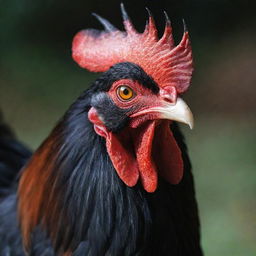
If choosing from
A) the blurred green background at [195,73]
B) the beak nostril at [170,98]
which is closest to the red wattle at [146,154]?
the beak nostril at [170,98]

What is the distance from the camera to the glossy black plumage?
2303 millimetres

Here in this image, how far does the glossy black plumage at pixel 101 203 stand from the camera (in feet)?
7.55

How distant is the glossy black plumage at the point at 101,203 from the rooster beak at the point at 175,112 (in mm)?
203

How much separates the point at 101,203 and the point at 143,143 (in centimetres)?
32

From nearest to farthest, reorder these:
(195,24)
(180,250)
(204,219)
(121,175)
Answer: (121,175) → (180,250) → (204,219) → (195,24)

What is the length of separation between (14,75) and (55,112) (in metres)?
0.83

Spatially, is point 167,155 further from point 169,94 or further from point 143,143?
point 169,94

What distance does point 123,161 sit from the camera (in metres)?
2.26

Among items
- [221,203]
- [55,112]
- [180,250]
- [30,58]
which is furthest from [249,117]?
[180,250]

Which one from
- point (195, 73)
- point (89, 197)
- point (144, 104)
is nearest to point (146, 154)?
point (144, 104)

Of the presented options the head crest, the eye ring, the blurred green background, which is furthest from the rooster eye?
the blurred green background

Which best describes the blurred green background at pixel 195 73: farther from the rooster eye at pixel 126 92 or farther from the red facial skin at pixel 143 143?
the rooster eye at pixel 126 92

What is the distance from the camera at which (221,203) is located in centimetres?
489

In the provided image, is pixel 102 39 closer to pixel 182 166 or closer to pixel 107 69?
pixel 107 69
